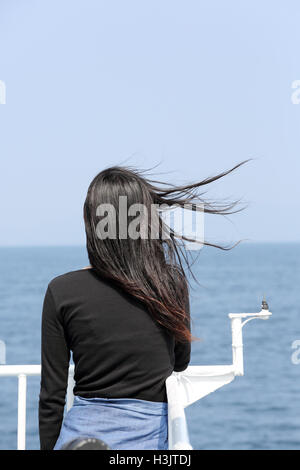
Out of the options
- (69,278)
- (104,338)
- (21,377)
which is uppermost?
(69,278)

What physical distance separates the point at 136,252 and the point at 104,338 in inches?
9.6

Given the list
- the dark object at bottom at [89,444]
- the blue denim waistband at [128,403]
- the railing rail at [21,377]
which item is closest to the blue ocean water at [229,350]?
the blue denim waistband at [128,403]

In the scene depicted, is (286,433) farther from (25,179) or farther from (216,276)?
(25,179)

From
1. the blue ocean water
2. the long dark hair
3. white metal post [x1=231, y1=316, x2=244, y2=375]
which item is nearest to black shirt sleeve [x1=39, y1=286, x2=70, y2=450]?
the long dark hair

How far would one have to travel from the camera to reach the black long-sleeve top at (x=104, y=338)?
1.65m

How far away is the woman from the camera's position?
164 cm

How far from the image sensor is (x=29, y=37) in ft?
191

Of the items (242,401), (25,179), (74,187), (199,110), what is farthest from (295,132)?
(242,401)

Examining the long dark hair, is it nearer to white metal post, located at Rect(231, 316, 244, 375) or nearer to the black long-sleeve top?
the black long-sleeve top

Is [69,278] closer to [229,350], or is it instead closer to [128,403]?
[128,403]

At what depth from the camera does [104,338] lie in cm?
164

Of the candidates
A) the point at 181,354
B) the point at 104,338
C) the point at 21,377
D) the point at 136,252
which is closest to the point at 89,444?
the point at 104,338

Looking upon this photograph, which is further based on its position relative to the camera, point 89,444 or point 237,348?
point 237,348
